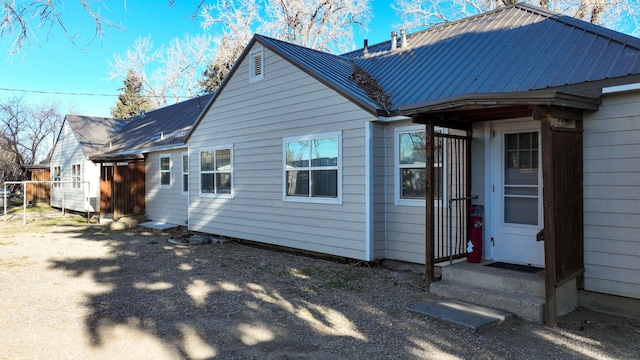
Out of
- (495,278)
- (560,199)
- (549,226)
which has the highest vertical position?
(560,199)

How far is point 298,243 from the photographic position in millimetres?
8758

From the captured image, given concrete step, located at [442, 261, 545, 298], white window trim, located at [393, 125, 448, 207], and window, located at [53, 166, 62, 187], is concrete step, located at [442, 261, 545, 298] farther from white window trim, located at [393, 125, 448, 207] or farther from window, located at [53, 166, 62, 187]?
window, located at [53, 166, 62, 187]

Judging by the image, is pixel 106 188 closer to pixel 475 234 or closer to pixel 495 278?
pixel 475 234

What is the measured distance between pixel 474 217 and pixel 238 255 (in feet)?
15.7

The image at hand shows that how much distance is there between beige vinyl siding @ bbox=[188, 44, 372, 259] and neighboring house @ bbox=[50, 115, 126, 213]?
8.51 meters

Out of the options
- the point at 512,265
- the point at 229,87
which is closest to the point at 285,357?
the point at 512,265

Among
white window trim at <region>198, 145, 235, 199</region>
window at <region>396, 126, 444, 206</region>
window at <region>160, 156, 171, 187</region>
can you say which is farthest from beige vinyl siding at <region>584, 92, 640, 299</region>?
window at <region>160, 156, 171, 187</region>

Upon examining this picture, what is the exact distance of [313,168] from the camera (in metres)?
8.44

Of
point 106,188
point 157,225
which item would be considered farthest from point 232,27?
point 157,225

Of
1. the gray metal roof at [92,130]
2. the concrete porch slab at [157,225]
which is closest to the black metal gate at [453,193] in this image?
the concrete porch slab at [157,225]

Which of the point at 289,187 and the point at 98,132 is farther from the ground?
the point at 98,132

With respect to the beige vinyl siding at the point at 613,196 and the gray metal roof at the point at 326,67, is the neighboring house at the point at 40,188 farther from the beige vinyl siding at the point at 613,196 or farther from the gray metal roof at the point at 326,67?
the beige vinyl siding at the point at 613,196

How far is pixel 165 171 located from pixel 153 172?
36.0 inches

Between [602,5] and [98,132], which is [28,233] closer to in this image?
[98,132]
